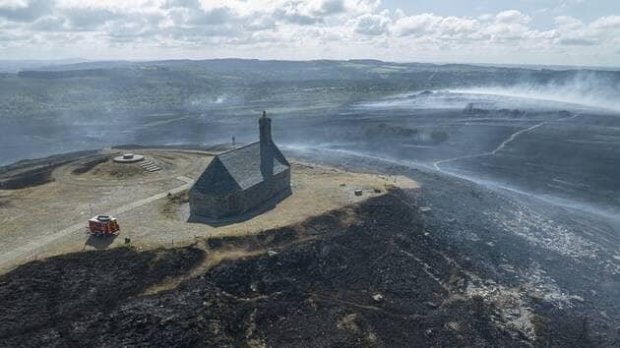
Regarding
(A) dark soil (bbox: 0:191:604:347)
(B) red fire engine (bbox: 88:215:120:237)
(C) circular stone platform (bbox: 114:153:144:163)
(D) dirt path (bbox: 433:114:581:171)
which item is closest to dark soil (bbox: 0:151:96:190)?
(C) circular stone platform (bbox: 114:153:144:163)

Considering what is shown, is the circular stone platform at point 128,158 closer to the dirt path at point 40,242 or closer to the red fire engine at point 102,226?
the dirt path at point 40,242

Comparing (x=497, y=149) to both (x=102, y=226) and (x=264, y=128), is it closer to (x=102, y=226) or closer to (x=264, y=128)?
(x=264, y=128)

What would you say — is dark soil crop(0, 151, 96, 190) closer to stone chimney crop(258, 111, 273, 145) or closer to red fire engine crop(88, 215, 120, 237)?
red fire engine crop(88, 215, 120, 237)

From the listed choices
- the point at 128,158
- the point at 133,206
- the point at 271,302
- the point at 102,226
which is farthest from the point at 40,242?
the point at 128,158

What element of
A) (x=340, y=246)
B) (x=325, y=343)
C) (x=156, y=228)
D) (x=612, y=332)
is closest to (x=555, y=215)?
(x=612, y=332)

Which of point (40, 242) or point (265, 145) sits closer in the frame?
point (40, 242)

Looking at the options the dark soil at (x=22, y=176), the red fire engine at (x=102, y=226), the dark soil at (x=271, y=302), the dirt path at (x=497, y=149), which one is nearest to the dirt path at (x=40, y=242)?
the dark soil at (x=271, y=302)
